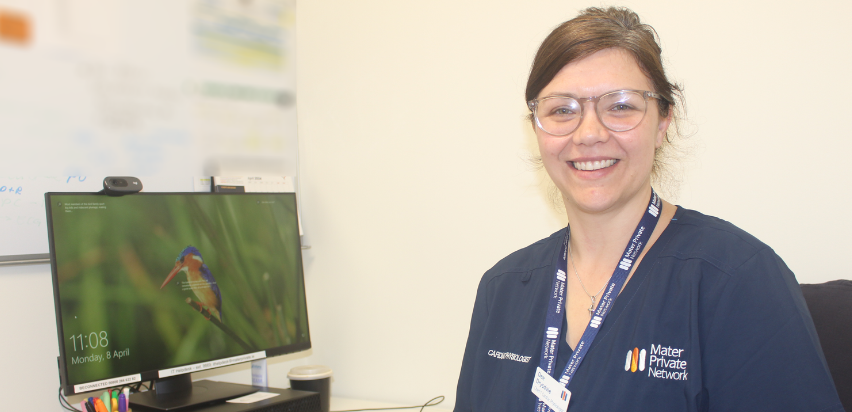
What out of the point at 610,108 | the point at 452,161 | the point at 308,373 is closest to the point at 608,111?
the point at 610,108

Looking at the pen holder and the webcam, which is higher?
the webcam

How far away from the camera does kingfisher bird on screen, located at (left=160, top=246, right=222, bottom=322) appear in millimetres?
1677

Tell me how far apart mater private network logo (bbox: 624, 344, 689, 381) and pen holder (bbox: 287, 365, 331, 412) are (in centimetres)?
114

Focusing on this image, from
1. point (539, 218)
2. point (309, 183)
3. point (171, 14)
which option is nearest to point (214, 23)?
point (171, 14)

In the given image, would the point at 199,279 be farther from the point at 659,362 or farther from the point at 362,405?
the point at 659,362

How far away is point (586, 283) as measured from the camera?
1.29 metres

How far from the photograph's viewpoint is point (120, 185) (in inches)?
61.1

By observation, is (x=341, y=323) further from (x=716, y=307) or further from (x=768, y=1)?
(x=768, y=1)

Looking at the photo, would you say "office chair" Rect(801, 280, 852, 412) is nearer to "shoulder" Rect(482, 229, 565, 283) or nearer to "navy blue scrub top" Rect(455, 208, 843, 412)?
"navy blue scrub top" Rect(455, 208, 843, 412)

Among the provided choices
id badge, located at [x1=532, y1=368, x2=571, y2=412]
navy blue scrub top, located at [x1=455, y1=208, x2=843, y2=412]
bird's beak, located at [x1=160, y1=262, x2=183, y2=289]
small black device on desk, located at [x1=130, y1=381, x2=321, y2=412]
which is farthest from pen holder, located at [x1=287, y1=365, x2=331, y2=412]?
id badge, located at [x1=532, y1=368, x2=571, y2=412]

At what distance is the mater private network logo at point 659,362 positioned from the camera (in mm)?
1047

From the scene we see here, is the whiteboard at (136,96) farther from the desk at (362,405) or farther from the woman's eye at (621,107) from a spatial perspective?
the woman's eye at (621,107)

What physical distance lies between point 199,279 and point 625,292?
1153mm

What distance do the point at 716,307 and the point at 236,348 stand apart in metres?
1.30
